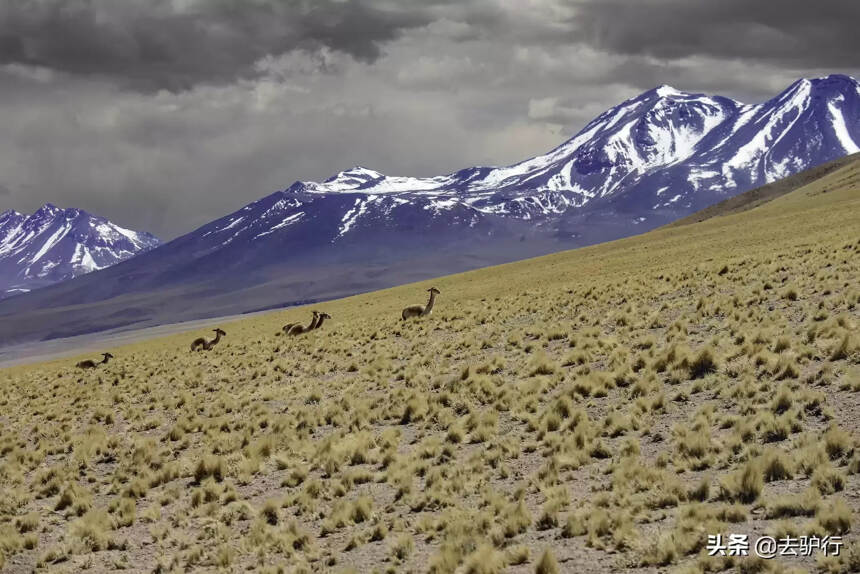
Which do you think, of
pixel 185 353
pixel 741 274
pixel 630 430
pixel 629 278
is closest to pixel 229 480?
pixel 630 430

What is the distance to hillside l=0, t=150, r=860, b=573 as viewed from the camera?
10.4 meters

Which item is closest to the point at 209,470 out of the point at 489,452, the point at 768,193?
the point at 489,452

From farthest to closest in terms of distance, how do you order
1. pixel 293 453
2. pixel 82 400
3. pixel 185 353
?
1. pixel 185 353
2. pixel 82 400
3. pixel 293 453

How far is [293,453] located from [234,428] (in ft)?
11.7

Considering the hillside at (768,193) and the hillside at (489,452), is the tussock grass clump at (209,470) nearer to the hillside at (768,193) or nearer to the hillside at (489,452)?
the hillside at (489,452)

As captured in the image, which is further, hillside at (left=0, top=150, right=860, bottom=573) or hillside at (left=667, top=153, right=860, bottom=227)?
hillside at (left=667, top=153, right=860, bottom=227)

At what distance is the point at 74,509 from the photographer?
14.5 m

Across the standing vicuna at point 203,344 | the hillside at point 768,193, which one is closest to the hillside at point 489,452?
the standing vicuna at point 203,344

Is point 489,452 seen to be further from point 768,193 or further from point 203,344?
point 768,193

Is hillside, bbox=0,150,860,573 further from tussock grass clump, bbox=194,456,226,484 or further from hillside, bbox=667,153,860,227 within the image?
hillside, bbox=667,153,860,227

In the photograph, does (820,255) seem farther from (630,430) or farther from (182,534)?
(182,534)

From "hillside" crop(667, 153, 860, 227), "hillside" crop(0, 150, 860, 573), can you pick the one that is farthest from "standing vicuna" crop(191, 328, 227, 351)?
"hillside" crop(667, 153, 860, 227)

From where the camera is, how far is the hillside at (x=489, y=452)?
10383mm

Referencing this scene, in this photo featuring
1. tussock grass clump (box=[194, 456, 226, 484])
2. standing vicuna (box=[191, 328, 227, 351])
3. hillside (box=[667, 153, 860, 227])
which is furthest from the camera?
hillside (box=[667, 153, 860, 227])
